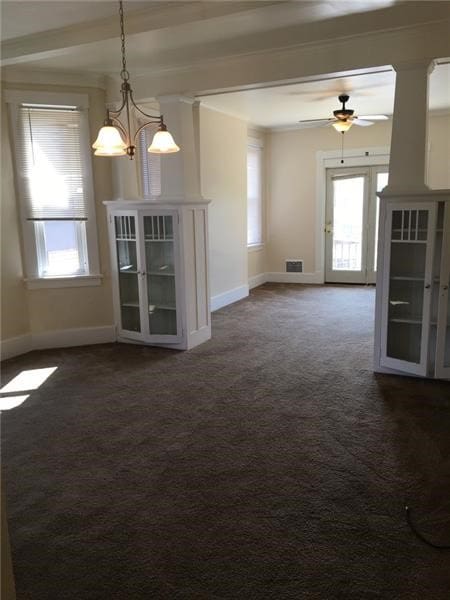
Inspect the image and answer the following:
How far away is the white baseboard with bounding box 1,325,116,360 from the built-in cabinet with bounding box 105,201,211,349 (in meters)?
0.20

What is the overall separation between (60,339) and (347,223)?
5444 mm

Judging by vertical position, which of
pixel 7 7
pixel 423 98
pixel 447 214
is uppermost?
pixel 7 7

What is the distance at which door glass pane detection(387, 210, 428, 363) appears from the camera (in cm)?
394

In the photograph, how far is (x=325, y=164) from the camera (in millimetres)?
8422

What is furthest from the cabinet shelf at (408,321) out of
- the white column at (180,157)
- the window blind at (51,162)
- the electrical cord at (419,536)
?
the window blind at (51,162)

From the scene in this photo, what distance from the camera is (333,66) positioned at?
4027mm

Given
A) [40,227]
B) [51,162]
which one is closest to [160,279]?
[40,227]

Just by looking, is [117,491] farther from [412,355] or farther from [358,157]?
[358,157]

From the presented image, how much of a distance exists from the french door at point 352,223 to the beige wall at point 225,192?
1880 mm

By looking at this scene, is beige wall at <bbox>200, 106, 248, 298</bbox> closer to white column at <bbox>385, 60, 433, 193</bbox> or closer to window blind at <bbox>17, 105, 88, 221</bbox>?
window blind at <bbox>17, 105, 88, 221</bbox>

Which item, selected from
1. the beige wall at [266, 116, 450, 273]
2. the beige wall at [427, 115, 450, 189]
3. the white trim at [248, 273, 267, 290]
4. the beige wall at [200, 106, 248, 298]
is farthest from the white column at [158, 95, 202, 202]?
the beige wall at [427, 115, 450, 189]

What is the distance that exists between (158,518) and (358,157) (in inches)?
285

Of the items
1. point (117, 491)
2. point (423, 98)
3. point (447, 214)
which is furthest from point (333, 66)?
point (117, 491)

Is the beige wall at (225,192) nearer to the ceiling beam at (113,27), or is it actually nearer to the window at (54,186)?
the window at (54,186)
